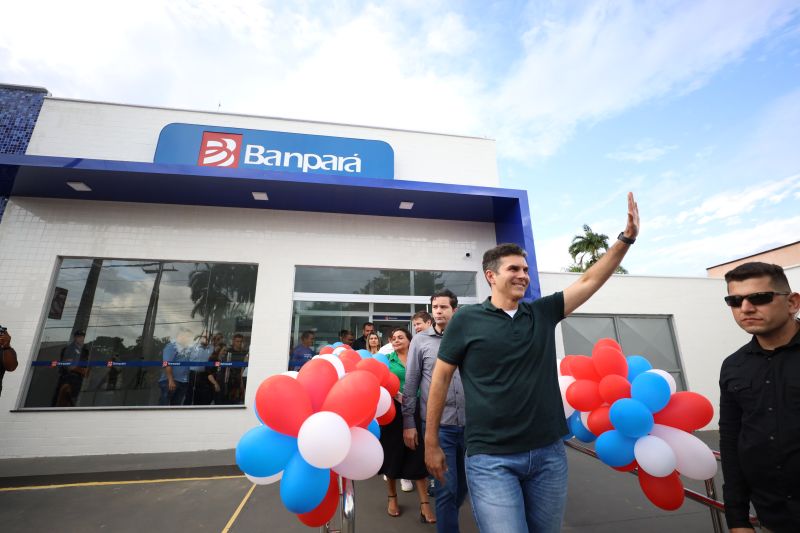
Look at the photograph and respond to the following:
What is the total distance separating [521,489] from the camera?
1557 millimetres

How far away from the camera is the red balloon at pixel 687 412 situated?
239 cm

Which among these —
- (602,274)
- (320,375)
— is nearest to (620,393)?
(602,274)

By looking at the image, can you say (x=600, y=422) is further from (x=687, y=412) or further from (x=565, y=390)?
(x=687, y=412)

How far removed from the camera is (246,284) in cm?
612

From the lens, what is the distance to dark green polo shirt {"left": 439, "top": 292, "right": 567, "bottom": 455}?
1541mm

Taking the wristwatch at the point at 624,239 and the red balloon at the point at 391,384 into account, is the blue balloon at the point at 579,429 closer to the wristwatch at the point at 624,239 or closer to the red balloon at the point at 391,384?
the red balloon at the point at 391,384

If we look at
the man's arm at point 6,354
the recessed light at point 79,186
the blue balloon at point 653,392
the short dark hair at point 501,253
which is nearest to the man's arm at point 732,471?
the blue balloon at point 653,392

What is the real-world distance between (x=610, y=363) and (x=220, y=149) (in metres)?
6.77

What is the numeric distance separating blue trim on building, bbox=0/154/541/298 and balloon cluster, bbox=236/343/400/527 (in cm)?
407

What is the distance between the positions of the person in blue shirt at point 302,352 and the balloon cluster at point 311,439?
3960mm

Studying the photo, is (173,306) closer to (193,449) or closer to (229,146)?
(193,449)

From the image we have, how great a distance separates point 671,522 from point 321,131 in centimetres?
742

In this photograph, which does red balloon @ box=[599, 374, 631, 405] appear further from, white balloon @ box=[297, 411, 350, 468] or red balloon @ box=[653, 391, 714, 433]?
white balloon @ box=[297, 411, 350, 468]

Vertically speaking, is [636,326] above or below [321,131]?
below
